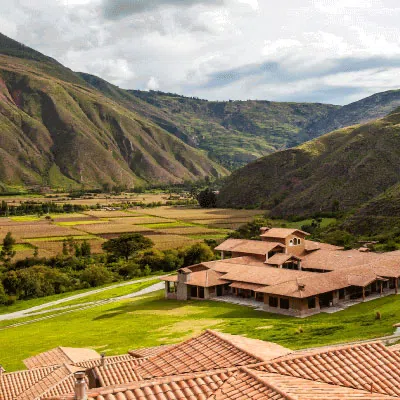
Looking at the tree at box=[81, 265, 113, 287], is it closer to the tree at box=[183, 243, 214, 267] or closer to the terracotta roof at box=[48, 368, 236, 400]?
the tree at box=[183, 243, 214, 267]

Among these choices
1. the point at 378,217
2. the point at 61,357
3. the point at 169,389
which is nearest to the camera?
the point at 169,389

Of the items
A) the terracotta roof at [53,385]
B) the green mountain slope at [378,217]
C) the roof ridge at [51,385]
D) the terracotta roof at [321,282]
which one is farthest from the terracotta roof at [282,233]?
the terracotta roof at [53,385]

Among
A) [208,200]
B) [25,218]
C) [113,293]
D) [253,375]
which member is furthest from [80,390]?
Result: [208,200]

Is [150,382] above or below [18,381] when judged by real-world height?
above

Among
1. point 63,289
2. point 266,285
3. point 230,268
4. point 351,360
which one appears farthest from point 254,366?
point 63,289

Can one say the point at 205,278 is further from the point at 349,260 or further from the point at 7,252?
the point at 7,252

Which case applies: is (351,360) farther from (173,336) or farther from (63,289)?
(63,289)
